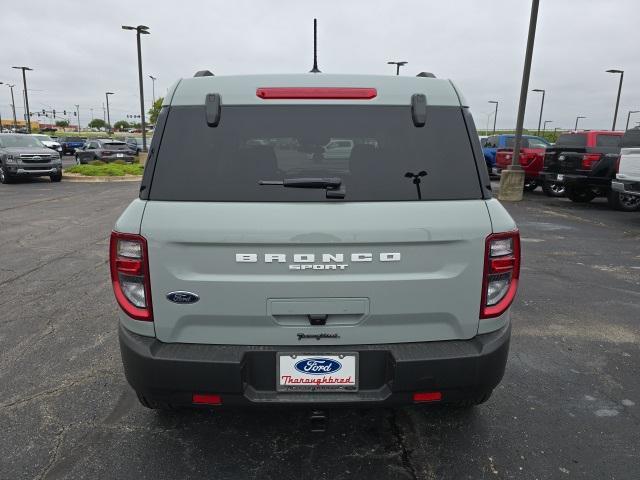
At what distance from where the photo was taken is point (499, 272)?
7.56 feet

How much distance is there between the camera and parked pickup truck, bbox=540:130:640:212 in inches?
491

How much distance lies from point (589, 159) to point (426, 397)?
12525 millimetres

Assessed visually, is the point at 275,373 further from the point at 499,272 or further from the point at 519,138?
the point at 519,138

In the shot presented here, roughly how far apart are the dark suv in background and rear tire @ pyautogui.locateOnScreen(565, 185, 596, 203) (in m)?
19.7

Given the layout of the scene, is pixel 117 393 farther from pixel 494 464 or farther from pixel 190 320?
pixel 494 464

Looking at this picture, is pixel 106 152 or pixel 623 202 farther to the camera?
pixel 106 152

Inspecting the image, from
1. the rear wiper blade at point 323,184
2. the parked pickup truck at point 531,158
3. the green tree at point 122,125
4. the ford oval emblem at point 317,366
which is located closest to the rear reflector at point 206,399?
the ford oval emblem at point 317,366

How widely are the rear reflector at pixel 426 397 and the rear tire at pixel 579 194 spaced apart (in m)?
13.7

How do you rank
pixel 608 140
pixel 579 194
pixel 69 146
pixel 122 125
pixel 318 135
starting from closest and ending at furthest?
1. pixel 318 135
2. pixel 608 140
3. pixel 579 194
4. pixel 69 146
5. pixel 122 125

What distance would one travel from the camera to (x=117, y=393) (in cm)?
328

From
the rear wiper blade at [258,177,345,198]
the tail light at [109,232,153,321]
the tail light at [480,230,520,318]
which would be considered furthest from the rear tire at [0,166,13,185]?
the tail light at [480,230,520,318]

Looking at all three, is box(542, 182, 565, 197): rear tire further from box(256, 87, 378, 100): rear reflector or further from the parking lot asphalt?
box(256, 87, 378, 100): rear reflector

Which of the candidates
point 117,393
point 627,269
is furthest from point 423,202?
point 627,269

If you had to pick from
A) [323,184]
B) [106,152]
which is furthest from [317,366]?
[106,152]
